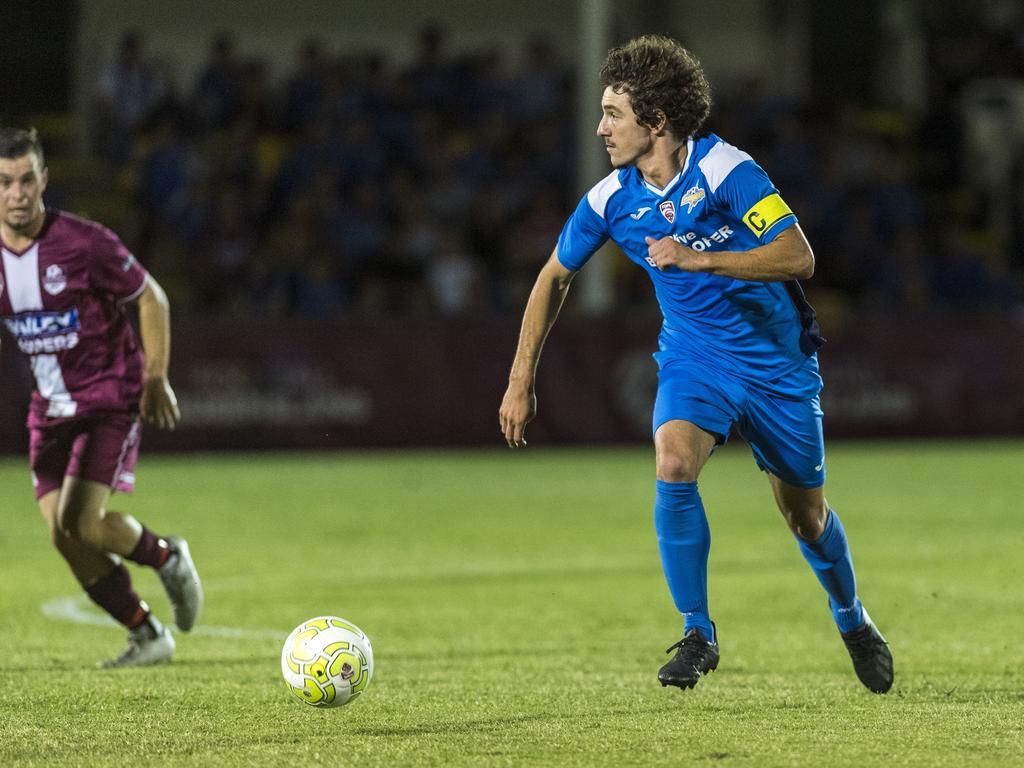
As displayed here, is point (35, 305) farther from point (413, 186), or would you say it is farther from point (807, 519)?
point (413, 186)

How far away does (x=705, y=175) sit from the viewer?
579 cm

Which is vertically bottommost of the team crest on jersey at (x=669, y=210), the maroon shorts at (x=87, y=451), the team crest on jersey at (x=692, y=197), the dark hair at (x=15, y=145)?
the maroon shorts at (x=87, y=451)

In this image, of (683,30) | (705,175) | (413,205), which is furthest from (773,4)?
(705,175)

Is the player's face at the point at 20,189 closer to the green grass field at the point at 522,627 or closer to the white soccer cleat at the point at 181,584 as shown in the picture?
the white soccer cleat at the point at 181,584

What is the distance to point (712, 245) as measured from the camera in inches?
231

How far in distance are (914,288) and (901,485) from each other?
19.1 ft

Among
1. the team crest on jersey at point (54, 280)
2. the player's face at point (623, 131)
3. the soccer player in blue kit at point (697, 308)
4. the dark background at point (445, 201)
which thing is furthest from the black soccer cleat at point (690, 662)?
the dark background at point (445, 201)

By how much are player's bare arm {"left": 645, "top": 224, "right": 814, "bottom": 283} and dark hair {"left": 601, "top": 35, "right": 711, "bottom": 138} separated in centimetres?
46

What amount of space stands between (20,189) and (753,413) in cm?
300

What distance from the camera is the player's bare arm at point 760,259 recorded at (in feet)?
18.1

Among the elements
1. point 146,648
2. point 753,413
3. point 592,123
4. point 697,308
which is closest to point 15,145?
point 146,648

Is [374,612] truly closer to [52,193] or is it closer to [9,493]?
[9,493]

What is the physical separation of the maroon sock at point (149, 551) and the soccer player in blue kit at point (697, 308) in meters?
1.99

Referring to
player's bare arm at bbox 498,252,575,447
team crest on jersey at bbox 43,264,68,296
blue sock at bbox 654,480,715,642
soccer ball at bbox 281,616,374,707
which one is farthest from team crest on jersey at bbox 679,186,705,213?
team crest on jersey at bbox 43,264,68,296
